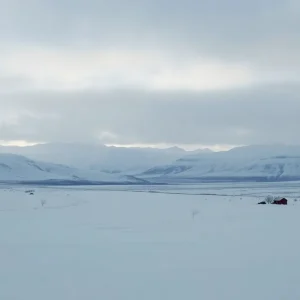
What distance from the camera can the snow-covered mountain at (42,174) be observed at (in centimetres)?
15112

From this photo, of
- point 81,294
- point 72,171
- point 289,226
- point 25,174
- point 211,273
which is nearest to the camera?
point 81,294

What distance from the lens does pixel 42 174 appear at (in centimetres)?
16112

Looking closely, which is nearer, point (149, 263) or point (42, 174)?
point (149, 263)

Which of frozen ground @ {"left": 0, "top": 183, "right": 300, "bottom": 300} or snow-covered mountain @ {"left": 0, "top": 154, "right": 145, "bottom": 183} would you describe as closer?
frozen ground @ {"left": 0, "top": 183, "right": 300, "bottom": 300}

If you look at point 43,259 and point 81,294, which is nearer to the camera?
point 81,294

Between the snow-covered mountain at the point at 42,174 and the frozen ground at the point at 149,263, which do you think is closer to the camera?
the frozen ground at the point at 149,263

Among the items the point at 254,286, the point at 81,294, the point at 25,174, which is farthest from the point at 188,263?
the point at 25,174

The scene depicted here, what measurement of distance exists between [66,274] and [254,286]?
3.12m

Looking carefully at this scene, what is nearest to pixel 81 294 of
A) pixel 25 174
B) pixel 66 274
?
pixel 66 274

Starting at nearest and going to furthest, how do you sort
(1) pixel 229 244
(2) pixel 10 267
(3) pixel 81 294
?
(3) pixel 81 294 → (2) pixel 10 267 → (1) pixel 229 244

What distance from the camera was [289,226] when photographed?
1577 centimetres

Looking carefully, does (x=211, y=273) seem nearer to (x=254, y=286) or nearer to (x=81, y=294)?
(x=254, y=286)

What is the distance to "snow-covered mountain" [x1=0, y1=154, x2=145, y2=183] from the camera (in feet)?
496

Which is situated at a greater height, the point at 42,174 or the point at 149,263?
the point at 42,174
